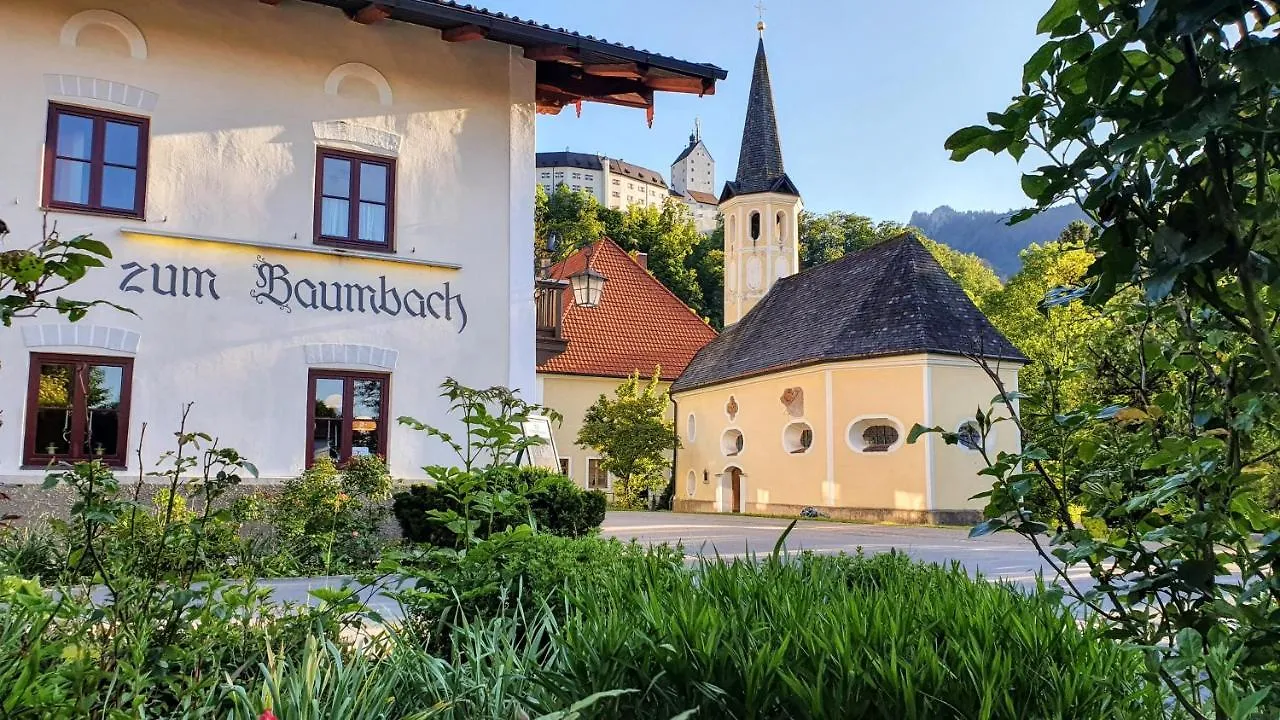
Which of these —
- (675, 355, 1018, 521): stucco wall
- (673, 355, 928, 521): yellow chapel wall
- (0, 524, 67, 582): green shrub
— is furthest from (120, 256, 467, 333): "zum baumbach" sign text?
(675, 355, 1018, 521): stucco wall

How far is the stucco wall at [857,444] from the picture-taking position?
23953 mm

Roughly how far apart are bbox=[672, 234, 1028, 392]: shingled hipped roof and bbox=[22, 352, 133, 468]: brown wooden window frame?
1807 centimetres

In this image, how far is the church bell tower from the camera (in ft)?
124

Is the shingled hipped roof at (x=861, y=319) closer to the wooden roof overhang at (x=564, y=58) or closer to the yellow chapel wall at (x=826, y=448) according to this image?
the yellow chapel wall at (x=826, y=448)

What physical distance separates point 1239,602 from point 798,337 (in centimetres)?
2796

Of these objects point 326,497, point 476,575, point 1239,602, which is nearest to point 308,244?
point 326,497

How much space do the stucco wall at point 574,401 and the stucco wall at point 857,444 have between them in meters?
6.05

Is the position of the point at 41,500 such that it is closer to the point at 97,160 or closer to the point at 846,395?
the point at 97,160

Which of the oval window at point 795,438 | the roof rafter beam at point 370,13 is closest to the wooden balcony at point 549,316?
the roof rafter beam at point 370,13

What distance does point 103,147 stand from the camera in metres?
10.4

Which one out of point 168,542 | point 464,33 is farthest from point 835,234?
point 168,542

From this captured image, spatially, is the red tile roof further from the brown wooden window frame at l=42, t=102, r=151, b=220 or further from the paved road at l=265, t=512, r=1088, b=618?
the brown wooden window frame at l=42, t=102, r=151, b=220

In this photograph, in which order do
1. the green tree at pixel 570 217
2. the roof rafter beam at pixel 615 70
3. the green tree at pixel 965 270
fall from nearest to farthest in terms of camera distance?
1. the roof rafter beam at pixel 615 70
2. the green tree at pixel 965 270
3. the green tree at pixel 570 217

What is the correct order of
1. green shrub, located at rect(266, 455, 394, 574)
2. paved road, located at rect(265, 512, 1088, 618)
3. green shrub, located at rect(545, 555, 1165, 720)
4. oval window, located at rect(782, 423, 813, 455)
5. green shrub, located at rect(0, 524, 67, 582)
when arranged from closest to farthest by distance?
green shrub, located at rect(545, 555, 1165, 720)
green shrub, located at rect(0, 524, 67, 582)
green shrub, located at rect(266, 455, 394, 574)
paved road, located at rect(265, 512, 1088, 618)
oval window, located at rect(782, 423, 813, 455)
